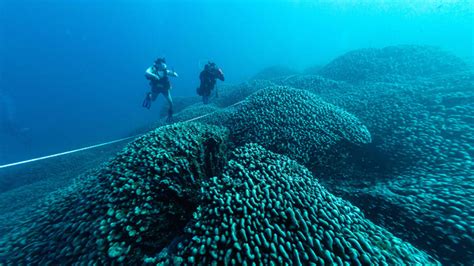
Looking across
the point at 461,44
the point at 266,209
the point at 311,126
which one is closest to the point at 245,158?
the point at 266,209

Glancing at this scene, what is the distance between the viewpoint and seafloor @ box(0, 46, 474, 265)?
265 centimetres

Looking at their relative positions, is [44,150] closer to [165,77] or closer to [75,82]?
[165,77]

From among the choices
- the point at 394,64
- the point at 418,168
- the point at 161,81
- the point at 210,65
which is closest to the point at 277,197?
the point at 418,168

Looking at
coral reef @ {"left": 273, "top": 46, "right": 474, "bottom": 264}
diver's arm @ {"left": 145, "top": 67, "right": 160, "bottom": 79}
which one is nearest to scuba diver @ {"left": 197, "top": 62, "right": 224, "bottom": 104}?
diver's arm @ {"left": 145, "top": 67, "right": 160, "bottom": 79}

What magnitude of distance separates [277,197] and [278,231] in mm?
534

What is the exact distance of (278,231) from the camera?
262 cm

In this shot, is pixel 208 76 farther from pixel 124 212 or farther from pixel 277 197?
pixel 277 197

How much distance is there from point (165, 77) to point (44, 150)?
1481 inches

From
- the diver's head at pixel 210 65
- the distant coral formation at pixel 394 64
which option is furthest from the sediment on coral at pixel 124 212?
the distant coral formation at pixel 394 64

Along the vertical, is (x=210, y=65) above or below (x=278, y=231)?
above

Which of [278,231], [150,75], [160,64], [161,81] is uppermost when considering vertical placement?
[160,64]

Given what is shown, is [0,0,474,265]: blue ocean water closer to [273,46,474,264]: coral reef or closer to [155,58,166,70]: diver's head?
[273,46,474,264]: coral reef

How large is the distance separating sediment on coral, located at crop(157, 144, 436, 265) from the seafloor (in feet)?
0.05

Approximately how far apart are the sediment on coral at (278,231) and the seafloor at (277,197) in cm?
1
